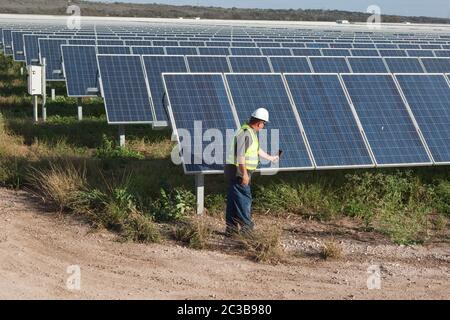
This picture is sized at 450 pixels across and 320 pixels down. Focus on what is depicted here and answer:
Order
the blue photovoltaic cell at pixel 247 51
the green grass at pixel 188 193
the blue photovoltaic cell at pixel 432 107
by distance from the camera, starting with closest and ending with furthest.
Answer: the green grass at pixel 188 193 → the blue photovoltaic cell at pixel 432 107 → the blue photovoltaic cell at pixel 247 51

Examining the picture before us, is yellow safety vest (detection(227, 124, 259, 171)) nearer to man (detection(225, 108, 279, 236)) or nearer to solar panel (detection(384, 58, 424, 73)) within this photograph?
man (detection(225, 108, 279, 236))

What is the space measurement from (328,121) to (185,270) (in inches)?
144

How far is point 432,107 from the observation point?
1165 cm

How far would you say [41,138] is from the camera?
1551 cm

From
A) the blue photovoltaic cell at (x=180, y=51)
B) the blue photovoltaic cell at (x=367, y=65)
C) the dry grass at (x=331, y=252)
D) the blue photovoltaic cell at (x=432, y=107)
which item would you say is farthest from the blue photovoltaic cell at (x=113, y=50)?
the dry grass at (x=331, y=252)

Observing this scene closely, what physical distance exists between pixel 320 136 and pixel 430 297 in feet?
11.4

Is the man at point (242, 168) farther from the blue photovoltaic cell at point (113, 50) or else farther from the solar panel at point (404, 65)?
the blue photovoltaic cell at point (113, 50)

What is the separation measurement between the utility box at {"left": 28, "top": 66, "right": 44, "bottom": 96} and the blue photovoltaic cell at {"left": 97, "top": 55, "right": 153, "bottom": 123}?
2.68m

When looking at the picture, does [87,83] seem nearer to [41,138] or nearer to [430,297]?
[41,138]

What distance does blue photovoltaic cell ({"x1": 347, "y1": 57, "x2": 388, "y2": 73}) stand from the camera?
17.0 m

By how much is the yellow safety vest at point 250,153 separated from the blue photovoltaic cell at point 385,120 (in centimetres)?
206

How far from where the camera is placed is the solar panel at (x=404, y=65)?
1766 cm

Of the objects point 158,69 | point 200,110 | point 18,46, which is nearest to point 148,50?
point 158,69

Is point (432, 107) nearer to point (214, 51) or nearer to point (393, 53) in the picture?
point (214, 51)
